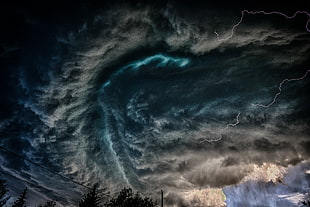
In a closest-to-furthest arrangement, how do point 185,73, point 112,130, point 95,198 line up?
point 185,73, point 112,130, point 95,198

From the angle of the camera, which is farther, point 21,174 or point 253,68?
point 21,174

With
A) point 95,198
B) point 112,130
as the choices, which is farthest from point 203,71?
point 95,198

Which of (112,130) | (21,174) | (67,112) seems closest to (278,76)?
(112,130)

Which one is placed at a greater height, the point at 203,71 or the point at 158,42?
the point at 158,42

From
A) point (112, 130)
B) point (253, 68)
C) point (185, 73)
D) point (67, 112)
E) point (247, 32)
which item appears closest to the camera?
point (247, 32)

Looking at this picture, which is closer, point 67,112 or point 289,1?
point 289,1

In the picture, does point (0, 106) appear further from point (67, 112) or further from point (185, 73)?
point (185, 73)

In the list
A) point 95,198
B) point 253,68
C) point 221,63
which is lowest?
point 95,198

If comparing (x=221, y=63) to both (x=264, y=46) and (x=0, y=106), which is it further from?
(x=0, y=106)

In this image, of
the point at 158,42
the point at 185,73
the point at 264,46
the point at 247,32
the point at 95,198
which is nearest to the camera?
the point at 247,32
